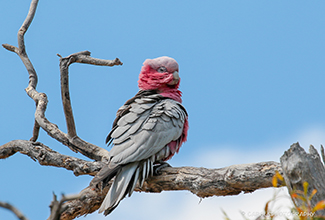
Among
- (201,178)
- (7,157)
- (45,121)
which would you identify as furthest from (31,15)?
(201,178)

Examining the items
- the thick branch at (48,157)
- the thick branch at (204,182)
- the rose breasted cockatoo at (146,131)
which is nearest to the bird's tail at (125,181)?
the rose breasted cockatoo at (146,131)


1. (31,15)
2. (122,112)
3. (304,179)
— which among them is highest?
(31,15)

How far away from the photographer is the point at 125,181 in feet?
12.4

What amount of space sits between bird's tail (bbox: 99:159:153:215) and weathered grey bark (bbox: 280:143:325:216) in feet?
5.91

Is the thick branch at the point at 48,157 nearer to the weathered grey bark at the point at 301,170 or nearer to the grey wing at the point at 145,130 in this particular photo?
the grey wing at the point at 145,130

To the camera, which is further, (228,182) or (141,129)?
(141,129)

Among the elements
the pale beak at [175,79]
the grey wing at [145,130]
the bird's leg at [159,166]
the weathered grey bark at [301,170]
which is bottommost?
the weathered grey bark at [301,170]

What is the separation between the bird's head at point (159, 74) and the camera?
15.7 ft

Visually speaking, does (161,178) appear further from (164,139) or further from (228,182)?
(228,182)

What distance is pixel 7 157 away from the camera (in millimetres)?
5207

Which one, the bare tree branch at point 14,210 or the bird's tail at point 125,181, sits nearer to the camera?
the bare tree branch at point 14,210

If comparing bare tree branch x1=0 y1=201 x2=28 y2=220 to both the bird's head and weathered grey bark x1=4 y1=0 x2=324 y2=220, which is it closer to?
weathered grey bark x1=4 y1=0 x2=324 y2=220

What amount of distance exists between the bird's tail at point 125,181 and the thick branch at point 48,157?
0.51m

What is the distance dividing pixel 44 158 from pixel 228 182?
237 centimetres
